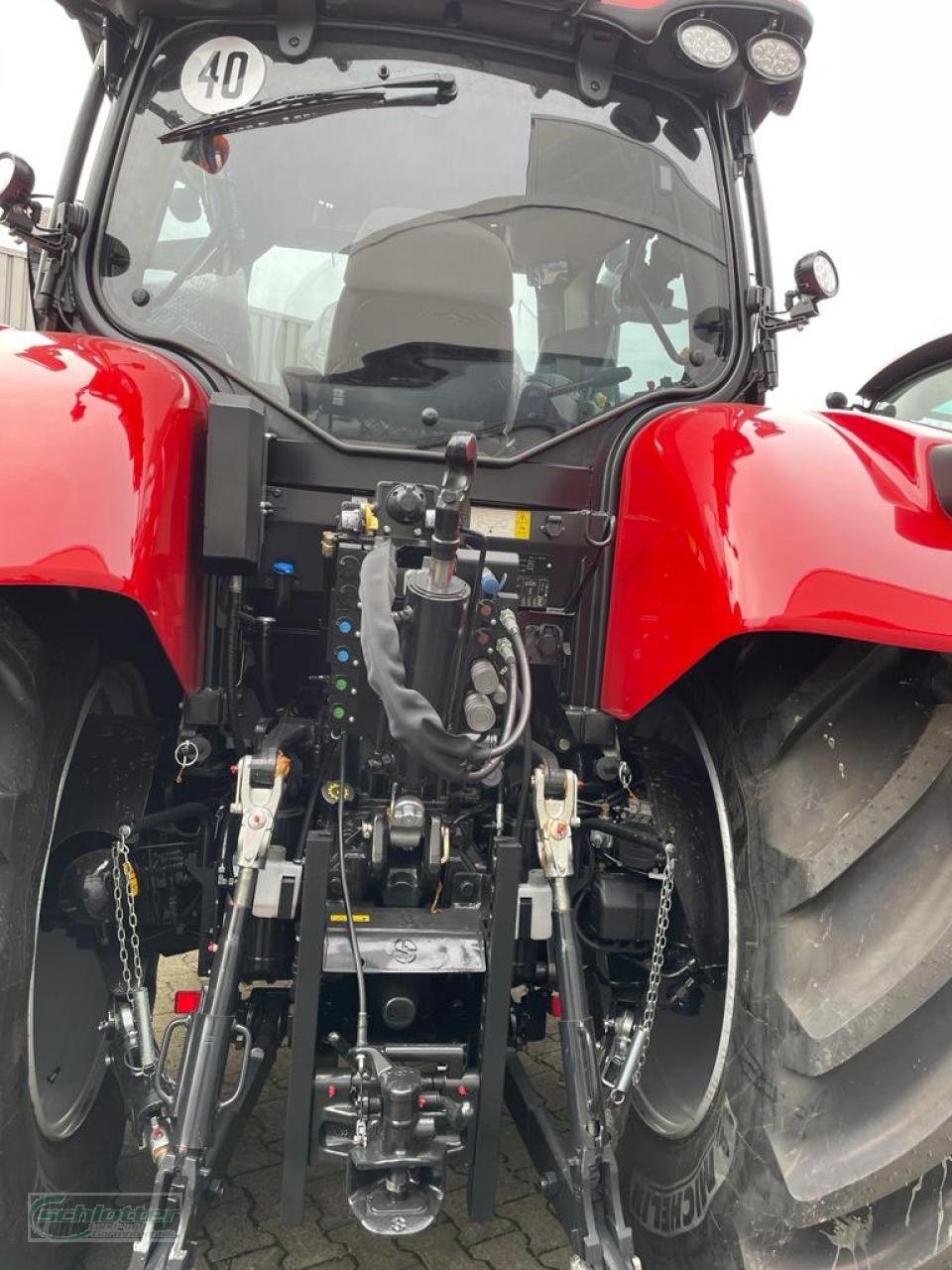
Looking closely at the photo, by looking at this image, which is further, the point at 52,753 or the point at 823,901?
the point at 52,753

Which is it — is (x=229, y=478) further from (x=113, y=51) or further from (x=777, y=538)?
(x=113, y=51)

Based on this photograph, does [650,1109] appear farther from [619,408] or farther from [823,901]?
[619,408]

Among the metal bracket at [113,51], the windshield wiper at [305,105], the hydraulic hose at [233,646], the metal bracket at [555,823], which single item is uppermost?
the metal bracket at [113,51]

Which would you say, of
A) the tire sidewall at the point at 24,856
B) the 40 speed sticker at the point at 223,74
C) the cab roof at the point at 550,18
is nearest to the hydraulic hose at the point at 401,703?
the tire sidewall at the point at 24,856

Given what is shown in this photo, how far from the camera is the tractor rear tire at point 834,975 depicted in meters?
1.41

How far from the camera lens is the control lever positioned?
4.90 feet

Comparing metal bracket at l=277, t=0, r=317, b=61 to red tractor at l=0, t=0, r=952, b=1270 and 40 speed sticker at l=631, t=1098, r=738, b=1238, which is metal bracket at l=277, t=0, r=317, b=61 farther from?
40 speed sticker at l=631, t=1098, r=738, b=1238

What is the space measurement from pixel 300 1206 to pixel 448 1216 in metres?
0.79

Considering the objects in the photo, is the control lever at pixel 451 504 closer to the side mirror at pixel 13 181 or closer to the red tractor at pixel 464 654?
the red tractor at pixel 464 654

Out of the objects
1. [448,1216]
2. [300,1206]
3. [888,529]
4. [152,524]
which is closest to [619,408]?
[888,529]

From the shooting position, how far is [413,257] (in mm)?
2234

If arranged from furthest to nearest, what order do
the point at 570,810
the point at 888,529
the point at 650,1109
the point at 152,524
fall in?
the point at 650,1109, the point at 570,810, the point at 152,524, the point at 888,529

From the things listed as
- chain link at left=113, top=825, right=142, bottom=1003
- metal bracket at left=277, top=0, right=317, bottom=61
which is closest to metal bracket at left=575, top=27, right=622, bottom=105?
metal bracket at left=277, top=0, right=317, bottom=61

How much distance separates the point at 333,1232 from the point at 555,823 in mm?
1084
